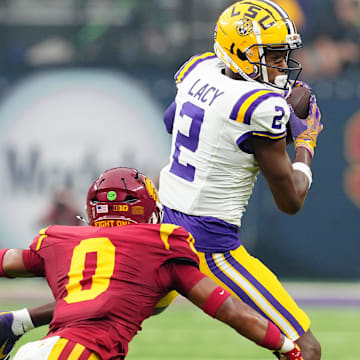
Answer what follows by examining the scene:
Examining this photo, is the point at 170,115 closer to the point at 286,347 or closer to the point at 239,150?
the point at 239,150

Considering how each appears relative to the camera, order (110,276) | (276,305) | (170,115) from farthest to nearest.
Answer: (170,115), (276,305), (110,276)

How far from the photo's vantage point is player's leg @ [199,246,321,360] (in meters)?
3.80

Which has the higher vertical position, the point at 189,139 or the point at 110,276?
the point at 189,139

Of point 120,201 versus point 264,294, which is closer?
point 120,201

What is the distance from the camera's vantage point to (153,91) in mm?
→ 11094

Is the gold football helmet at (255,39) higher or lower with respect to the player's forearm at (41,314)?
higher

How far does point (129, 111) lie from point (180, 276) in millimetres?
7970

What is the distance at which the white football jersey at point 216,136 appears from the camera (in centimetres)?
370

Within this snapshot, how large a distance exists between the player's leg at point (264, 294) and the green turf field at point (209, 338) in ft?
8.52

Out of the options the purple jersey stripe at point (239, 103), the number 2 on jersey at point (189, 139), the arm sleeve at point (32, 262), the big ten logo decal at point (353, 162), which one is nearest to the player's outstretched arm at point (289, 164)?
the purple jersey stripe at point (239, 103)

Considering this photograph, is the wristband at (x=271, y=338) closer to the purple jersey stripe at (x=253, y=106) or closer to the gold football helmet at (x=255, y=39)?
the purple jersey stripe at (x=253, y=106)

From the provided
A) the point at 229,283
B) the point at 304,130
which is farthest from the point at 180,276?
the point at 304,130

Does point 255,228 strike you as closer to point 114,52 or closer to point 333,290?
point 333,290

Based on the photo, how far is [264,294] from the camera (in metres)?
3.81
